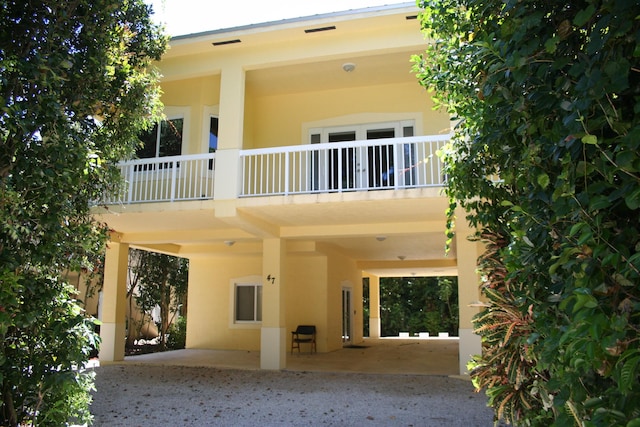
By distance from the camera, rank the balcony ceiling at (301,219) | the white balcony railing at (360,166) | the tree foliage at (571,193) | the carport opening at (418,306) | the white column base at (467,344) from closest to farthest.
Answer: the tree foliage at (571,193) < the white balcony railing at (360,166) < the balcony ceiling at (301,219) < the white column base at (467,344) < the carport opening at (418,306)

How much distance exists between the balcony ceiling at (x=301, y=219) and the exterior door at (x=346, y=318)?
371 centimetres

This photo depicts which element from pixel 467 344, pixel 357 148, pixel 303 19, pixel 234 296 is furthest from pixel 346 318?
pixel 303 19

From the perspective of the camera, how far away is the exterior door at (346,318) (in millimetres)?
17531

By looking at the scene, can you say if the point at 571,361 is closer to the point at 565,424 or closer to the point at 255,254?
the point at 565,424

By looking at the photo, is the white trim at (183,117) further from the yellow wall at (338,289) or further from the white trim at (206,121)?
the yellow wall at (338,289)

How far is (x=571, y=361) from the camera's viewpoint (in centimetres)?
164

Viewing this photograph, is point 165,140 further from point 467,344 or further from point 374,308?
point 374,308

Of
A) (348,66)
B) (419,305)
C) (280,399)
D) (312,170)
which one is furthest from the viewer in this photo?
(419,305)

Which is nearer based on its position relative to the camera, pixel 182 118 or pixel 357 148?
pixel 357 148

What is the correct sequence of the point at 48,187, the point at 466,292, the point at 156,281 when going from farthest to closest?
the point at 156,281
the point at 466,292
the point at 48,187

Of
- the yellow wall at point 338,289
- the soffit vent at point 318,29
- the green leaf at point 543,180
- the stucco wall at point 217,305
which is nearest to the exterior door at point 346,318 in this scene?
the yellow wall at point 338,289

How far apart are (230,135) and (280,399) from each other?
15.5 ft

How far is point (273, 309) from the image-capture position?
11109mm

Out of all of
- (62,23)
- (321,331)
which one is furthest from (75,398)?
(321,331)
